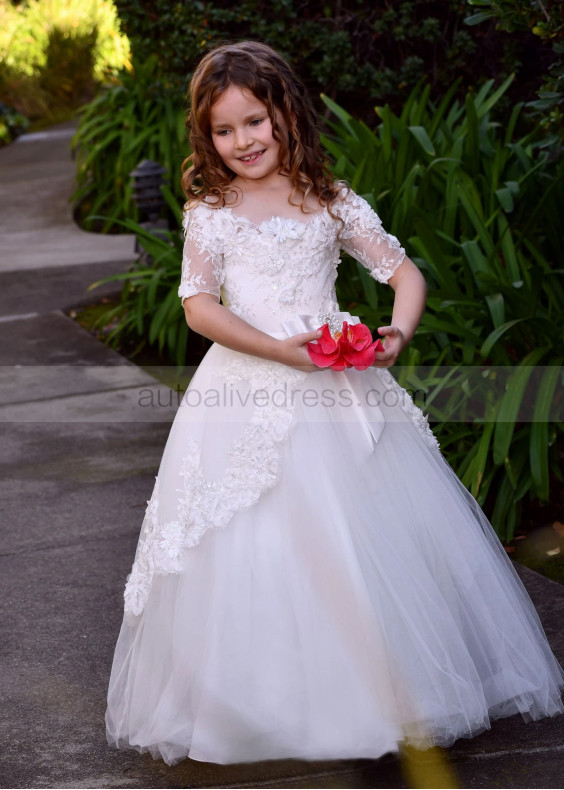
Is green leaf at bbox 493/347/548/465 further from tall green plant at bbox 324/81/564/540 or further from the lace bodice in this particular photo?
the lace bodice

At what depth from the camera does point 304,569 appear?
2.52m

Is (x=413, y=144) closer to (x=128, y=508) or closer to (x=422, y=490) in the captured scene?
(x=128, y=508)

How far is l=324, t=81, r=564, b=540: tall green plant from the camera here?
12.8 feet

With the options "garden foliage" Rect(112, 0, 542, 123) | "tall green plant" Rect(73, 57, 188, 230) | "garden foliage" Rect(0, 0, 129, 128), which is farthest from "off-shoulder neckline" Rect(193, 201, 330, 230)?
"garden foliage" Rect(0, 0, 129, 128)

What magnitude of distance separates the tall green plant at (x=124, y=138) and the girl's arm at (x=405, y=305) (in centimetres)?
564

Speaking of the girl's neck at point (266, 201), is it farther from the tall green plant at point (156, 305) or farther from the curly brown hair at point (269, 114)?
the tall green plant at point (156, 305)

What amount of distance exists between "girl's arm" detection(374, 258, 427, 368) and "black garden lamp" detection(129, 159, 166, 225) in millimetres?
4608

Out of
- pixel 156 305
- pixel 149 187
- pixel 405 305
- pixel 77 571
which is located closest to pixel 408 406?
pixel 405 305

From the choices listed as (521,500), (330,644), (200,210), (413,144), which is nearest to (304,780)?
(330,644)

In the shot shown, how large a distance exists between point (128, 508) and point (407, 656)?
210 centimetres

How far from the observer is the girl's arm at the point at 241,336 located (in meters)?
2.54

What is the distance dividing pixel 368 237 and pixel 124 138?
681 cm

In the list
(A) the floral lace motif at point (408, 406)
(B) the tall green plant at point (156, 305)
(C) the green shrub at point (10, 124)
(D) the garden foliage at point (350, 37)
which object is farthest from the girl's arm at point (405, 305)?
(C) the green shrub at point (10, 124)

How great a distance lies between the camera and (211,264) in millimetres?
2711
